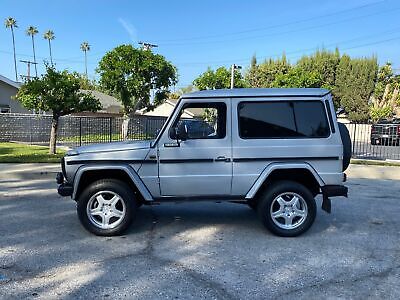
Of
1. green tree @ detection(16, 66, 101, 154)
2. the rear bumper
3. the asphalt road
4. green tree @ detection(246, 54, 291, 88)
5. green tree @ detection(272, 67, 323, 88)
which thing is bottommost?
the asphalt road

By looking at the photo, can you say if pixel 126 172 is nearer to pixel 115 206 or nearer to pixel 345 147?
pixel 115 206

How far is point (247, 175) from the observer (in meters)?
5.57

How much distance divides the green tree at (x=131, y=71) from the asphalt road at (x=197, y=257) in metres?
21.7

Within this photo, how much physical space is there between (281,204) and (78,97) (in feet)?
38.6

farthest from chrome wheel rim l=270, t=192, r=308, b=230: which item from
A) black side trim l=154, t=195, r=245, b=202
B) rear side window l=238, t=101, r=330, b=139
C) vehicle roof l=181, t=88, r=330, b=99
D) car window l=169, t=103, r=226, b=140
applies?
vehicle roof l=181, t=88, r=330, b=99

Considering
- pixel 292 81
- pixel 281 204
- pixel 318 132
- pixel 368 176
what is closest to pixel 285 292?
pixel 281 204

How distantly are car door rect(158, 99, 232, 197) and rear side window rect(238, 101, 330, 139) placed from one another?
0.30m

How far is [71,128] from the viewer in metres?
23.7

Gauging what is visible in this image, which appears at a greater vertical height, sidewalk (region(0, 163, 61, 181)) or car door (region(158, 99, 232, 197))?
car door (region(158, 99, 232, 197))

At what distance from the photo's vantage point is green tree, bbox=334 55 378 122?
4528 cm

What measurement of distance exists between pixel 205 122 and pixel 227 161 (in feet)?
2.20

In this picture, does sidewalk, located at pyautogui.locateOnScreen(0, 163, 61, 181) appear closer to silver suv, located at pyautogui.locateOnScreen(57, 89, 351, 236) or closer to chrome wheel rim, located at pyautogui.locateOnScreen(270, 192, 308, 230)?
silver suv, located at pyautogui.locateOnScreen(57, 89, 351, 236)

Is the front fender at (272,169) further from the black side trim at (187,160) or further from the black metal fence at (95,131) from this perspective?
the black metal fence at (95,131)

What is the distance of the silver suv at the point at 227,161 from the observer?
18.1 ft
